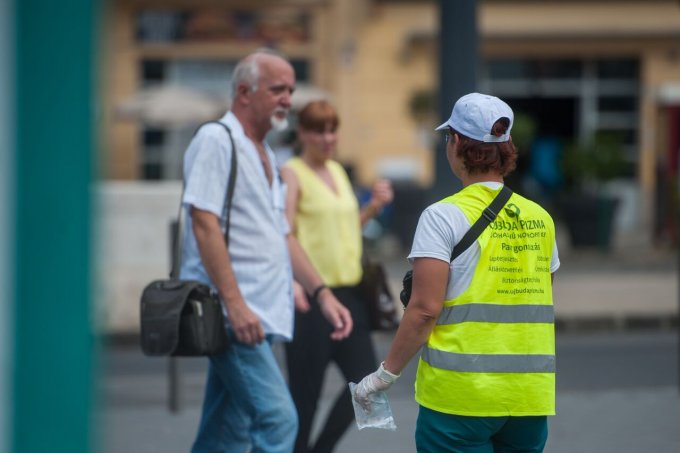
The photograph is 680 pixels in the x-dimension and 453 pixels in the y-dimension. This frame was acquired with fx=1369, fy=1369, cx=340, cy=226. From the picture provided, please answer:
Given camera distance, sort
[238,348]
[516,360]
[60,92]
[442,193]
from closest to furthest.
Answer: [60,92], [516,360], [238,348], [442,193]

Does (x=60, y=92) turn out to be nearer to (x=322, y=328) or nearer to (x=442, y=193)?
(x=322, y=328)

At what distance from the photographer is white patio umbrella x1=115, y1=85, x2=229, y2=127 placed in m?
22.4

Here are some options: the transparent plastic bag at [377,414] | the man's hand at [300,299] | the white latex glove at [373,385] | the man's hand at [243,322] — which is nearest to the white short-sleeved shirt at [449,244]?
the white latex glove at [373,385]

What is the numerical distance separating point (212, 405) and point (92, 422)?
3011 millimetres

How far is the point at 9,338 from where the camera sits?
1.82m

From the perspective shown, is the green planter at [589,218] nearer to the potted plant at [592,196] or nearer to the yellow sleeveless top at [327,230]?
the potted plant at [592,196]

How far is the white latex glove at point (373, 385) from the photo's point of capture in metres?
3.89

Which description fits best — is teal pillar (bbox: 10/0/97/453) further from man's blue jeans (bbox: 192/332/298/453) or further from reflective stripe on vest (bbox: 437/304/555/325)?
man's blue jeans (bbox: 192/332/298/453)

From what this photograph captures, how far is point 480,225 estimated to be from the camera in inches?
146

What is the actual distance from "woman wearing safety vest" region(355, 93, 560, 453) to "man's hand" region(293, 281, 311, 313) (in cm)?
166

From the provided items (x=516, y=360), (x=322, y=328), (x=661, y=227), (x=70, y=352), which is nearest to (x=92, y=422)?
(x=70, y=352)

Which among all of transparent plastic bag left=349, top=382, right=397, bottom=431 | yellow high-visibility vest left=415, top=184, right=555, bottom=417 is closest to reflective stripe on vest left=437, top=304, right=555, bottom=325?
yellow high-visibility vest left=415, top=184, right=555, bottom=417

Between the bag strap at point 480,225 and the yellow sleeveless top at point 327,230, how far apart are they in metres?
1.97

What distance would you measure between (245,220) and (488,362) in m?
1.24
